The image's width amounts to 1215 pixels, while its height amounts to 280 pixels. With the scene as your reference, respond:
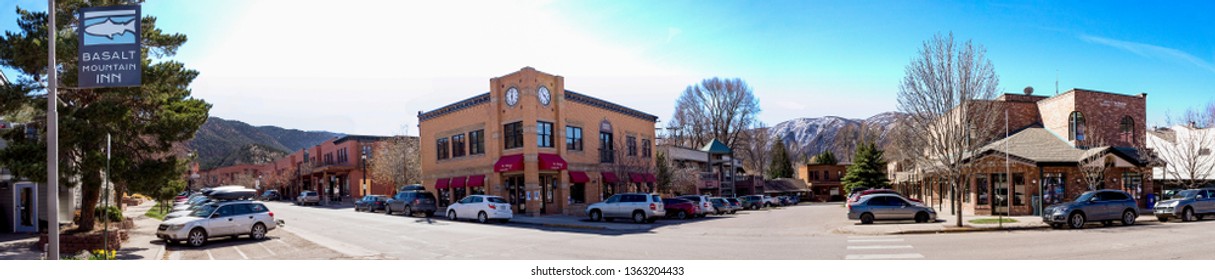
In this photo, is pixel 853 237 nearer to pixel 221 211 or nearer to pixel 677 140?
pixel 221 211

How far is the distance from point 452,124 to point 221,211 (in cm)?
2158

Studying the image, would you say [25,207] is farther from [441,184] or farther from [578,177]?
[578,177]

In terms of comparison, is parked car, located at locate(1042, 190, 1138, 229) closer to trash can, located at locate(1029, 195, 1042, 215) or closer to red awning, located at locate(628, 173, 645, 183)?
trash can, located at locate(1029, 195, 1042, 215)

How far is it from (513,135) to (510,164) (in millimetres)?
1954

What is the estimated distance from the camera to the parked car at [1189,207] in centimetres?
2642

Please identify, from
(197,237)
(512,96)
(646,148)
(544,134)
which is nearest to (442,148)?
(512,96)

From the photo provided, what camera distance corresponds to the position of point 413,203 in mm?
37281

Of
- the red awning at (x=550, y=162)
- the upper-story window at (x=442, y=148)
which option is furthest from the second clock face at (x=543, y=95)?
the upper-story window at (x=442, y=148)

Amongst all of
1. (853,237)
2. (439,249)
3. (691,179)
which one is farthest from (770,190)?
(439,249)

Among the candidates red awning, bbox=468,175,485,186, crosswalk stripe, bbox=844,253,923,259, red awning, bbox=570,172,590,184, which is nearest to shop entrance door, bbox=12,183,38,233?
red awning, bbox=468,175,485,186

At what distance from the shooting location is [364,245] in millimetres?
20141

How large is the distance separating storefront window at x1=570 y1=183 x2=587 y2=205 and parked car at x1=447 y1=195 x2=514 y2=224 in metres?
7.02

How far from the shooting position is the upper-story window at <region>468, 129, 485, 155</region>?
1561 inches

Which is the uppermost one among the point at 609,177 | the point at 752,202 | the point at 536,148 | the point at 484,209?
the point at 536,148
